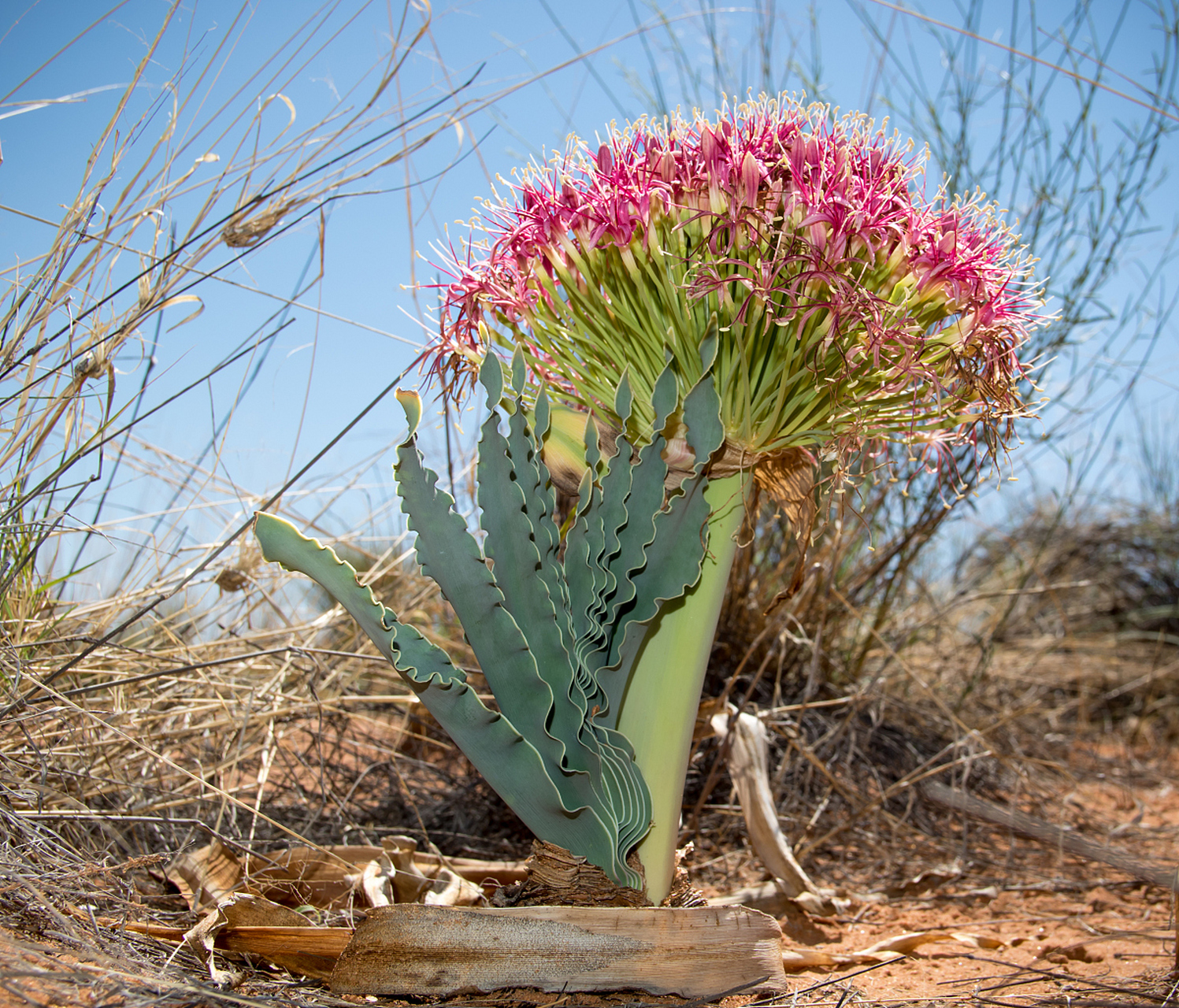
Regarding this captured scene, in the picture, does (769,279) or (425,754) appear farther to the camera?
(425,754)

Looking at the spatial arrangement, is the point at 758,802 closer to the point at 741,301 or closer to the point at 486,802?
the point at 486,802

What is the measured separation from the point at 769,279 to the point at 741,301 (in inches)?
4.4

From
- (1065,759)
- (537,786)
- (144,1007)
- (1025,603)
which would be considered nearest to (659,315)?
(537,786)

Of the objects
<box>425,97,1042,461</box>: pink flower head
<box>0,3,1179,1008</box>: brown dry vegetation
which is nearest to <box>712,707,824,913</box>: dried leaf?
<box>0,3,1179,1008</box>: brown dry vegetation

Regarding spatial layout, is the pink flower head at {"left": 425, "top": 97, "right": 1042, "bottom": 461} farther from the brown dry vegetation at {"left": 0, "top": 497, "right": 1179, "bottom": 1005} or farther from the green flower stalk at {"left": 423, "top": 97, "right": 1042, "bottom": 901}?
the brown dry vegetation at {"left": 0, "top": 497, "right": 1179, "bottom": 1005}

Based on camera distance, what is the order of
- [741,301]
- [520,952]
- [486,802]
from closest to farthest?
[520,952] → [741,301] → [486,802]

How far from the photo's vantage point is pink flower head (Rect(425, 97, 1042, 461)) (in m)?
1.29

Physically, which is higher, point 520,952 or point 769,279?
point 769,279

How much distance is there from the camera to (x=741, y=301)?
4.51ft

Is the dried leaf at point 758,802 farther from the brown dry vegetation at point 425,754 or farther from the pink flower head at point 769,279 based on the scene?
the pink flower head at point 769,279

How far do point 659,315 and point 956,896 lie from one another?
6.10ft

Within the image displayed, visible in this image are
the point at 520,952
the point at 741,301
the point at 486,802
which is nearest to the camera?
the point at 520,952

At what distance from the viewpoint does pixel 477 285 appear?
60.4 inches

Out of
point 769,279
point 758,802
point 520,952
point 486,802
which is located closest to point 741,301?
point 769,279
